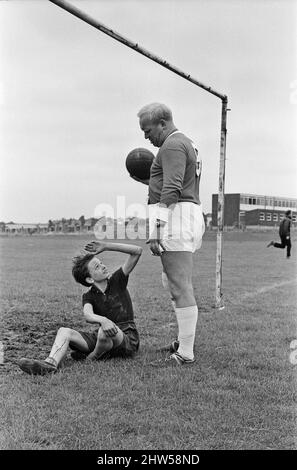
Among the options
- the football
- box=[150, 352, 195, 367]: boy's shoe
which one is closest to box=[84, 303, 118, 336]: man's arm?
box=[150, 352, 195, 367]: boy's shoe

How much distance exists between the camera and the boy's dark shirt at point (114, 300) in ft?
16.0

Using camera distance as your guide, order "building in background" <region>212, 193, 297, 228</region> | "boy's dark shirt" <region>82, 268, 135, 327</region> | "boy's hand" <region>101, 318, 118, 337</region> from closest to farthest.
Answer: "boy's hand" <region>101, 318, 118, 337</region> → "boy's dark shirt" <region>82, 268, 135, 327</region> → "building in background" <region>212, 193, 297, 228</region>

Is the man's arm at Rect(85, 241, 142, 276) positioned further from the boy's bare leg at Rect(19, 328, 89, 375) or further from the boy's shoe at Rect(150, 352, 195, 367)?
the boy's shoe at Rect(150, 352, 195, 367)

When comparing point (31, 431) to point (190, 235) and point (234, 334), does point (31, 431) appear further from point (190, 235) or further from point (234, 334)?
point (234, 334)

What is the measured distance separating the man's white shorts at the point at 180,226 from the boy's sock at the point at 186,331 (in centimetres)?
55

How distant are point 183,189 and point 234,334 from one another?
1.99 meters

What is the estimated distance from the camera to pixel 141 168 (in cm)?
623

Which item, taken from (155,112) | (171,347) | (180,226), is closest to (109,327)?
(171,347)

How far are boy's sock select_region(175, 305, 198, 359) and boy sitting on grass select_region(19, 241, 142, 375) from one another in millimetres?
452

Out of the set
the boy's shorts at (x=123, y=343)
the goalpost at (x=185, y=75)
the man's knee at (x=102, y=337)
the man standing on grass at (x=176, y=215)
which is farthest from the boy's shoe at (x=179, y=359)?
the goalpost at (x=185, y=75)

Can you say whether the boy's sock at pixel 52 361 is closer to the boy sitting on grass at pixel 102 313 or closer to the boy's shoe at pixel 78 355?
the boy sitting on grass at pixel 102 313

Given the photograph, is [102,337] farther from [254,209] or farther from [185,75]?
[254,209]

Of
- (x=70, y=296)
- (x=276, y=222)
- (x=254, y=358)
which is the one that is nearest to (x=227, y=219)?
(x=276, y=222)

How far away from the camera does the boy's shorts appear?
4777mm
